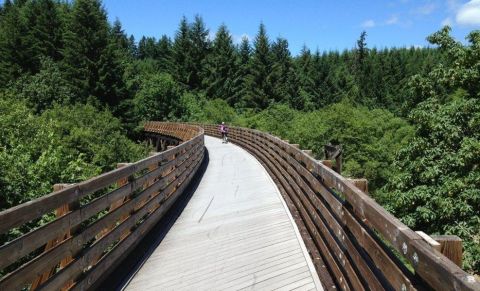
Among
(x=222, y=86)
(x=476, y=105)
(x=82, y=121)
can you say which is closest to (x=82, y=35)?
(x=82, y=121)

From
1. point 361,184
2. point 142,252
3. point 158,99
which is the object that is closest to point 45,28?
point 158,99

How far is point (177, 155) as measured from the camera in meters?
11.0

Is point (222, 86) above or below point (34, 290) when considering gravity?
above

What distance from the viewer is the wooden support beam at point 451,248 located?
2475 millimetres

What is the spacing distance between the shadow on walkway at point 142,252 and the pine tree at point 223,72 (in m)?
64.8

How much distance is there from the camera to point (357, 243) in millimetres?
4246

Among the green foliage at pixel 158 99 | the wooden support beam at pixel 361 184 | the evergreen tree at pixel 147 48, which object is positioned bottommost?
the wooden support beam at pixel 361 184

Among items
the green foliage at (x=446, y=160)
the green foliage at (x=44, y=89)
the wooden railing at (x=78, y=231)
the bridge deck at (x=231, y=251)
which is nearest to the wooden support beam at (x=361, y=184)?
the bridge deck at (x=231, y=251)

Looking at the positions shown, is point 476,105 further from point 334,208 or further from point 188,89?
point 188,89

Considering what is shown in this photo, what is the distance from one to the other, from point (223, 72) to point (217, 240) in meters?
70.1

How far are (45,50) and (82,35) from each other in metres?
13.9

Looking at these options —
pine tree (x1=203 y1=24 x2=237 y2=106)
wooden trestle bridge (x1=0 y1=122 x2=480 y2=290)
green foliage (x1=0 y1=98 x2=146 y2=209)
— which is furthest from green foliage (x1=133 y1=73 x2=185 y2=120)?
wooden trestle bridge (x1=0 y1=122 x2=480 y2=290)

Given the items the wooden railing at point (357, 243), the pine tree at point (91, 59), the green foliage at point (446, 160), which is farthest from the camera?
the pine tree at point (91, 59)

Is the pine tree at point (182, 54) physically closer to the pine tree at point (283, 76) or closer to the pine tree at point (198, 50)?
the pine tree at point (198, 50)
